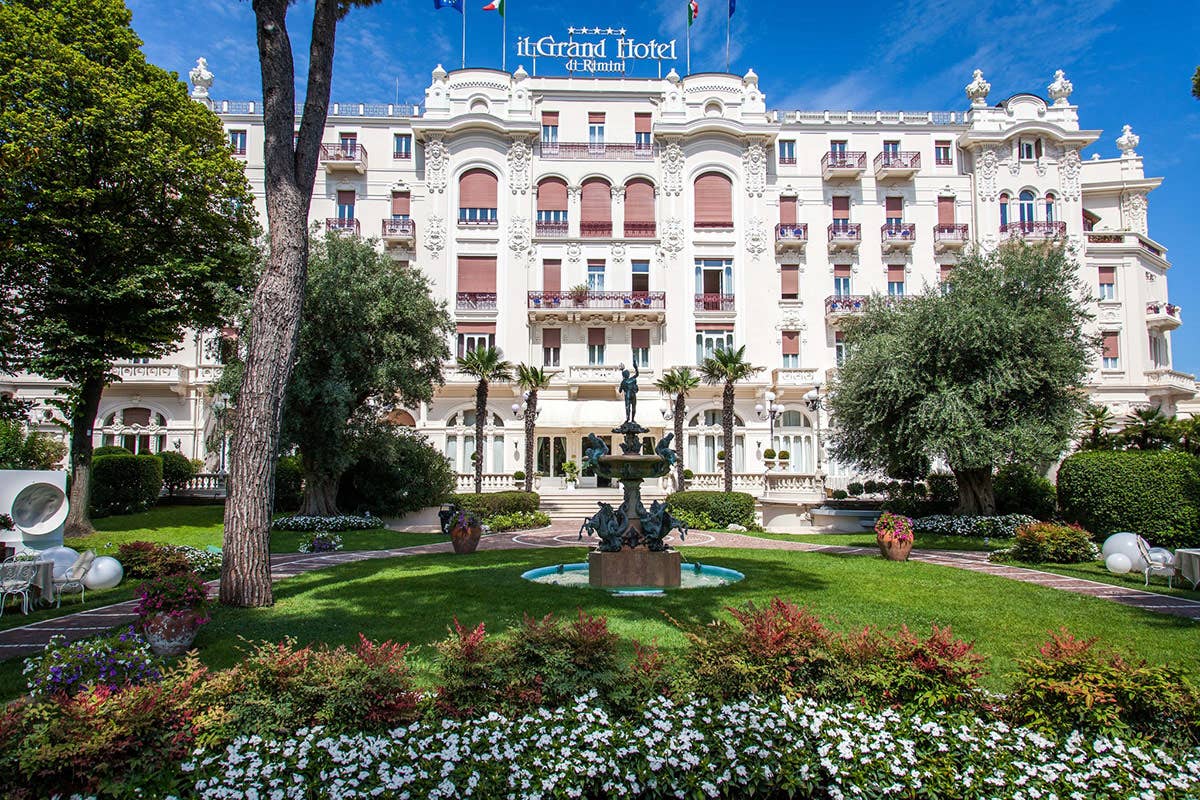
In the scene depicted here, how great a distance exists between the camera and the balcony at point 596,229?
34.2 metres

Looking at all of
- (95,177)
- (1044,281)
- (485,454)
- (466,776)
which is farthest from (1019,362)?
(95,177)

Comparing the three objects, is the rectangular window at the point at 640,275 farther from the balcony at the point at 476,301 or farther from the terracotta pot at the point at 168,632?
the terracotta pot at the point at 168,632

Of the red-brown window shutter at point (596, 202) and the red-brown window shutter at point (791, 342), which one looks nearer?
the red-brown window shutter at point (791, 342)

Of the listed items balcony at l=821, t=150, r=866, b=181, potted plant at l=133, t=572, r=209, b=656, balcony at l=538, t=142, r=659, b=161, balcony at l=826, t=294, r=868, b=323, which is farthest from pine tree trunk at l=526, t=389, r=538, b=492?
potted plant at l=133, t=572, r=209, b=656

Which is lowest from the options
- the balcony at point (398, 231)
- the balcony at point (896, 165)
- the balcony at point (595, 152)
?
the balcony at point (398, 231)

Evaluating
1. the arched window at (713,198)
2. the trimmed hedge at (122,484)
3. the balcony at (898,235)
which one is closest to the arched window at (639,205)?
the arched window at (713,198)

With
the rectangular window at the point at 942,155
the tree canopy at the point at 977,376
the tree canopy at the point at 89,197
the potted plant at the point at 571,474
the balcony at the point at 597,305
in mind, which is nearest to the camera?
the tree canopy at the point at 89,197

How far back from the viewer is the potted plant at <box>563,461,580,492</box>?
102 feet

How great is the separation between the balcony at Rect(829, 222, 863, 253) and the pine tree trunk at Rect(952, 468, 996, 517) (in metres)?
16.1

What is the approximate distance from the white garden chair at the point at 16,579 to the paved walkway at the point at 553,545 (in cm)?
67

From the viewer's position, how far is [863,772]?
14.6ft

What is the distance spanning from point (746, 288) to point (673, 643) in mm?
28604

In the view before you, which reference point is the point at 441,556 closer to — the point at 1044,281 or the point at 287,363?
the point at 287,363

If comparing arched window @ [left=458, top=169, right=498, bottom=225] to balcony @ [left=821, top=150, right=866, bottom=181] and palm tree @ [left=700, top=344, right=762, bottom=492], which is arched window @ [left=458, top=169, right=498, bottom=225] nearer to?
palm tree @ [left=700, top=344, right=762, bottom=492]
